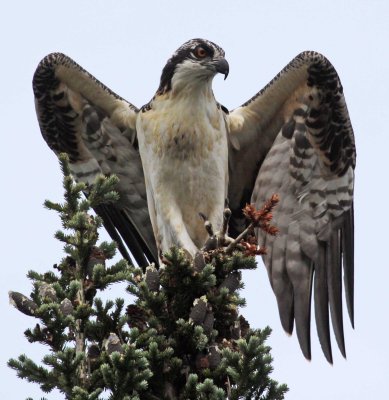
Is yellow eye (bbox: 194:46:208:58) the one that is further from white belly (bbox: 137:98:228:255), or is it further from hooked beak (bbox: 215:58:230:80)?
white belly (bbox: 137:98:228:255)

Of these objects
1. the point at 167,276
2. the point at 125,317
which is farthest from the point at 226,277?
the point at 125,317

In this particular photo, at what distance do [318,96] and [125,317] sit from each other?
4294mm

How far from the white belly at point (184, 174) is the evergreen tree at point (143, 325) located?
2.06 m

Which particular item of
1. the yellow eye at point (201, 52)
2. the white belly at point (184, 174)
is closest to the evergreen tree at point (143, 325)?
the white belly at point (184, 174)

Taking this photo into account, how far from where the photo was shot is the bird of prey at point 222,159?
32.9 feet

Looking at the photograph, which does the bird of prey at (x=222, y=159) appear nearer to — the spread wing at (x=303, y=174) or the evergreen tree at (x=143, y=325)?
the spread wing at (x=303, y=174)

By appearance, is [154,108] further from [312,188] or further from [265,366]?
[265,366]

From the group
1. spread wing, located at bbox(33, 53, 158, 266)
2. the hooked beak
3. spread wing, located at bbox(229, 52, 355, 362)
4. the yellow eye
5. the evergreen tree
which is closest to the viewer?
the evergreen tree

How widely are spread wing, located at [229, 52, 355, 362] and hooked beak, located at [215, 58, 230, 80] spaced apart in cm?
64

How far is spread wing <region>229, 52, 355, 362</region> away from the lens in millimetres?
10125

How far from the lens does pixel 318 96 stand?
10227mm

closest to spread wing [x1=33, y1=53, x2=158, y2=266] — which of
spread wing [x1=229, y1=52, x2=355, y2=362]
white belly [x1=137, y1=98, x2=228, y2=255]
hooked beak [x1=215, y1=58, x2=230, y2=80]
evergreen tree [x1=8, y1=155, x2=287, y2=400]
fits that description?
white belly [x1=137, y1=98, x2=228, y2=255]

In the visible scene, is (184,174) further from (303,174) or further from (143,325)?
(143,325)

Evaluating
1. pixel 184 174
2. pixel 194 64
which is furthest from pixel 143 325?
pixel 194 64
